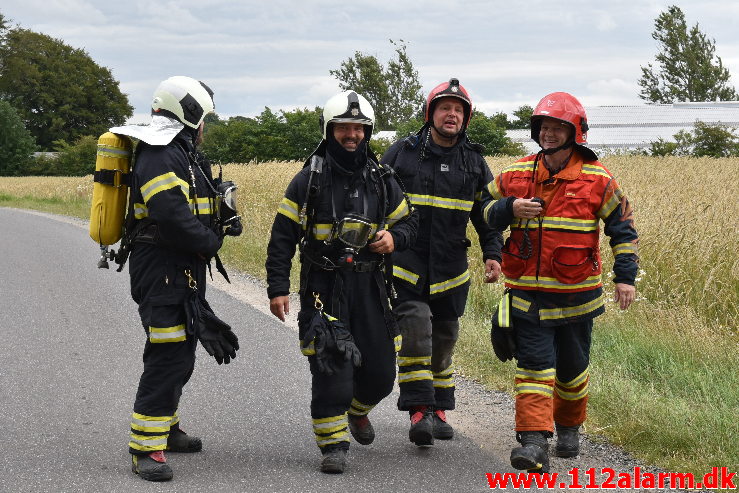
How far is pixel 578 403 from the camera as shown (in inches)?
203

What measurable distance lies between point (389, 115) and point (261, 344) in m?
59.1

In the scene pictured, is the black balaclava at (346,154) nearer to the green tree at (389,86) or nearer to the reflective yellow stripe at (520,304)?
the reflective yellow stripe at (520,304)

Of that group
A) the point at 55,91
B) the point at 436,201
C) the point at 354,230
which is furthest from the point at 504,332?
the point at 55,91

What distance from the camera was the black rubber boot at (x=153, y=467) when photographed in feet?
15.3

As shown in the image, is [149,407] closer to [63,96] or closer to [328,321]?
[328,321]

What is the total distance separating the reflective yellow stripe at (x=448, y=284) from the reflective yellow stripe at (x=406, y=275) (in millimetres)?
106

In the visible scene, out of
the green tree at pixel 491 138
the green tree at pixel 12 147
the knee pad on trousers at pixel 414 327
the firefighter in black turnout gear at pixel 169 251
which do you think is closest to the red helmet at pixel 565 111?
the knee pad on trousers at pixel 414 327

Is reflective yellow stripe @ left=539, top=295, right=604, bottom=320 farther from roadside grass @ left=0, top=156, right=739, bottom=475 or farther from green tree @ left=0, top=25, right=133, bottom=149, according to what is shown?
green tree @ left=0, top=25, right=133, bottom=149

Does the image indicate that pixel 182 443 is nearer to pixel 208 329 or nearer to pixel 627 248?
pixel 208 329

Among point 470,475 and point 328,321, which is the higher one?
point 328,321

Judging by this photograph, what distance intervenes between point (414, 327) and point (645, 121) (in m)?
62.8

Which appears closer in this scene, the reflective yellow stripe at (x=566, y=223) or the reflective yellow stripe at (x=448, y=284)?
the reflective yellow stripe at (x=566, y=223)

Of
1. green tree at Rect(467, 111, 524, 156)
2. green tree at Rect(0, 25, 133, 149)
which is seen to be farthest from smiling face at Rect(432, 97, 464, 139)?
green tree at Rect(0, 25, 133, 149)

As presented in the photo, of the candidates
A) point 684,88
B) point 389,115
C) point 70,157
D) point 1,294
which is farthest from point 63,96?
point 1,294
